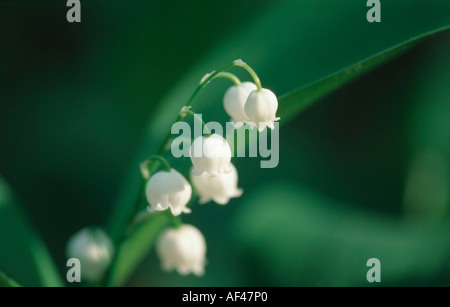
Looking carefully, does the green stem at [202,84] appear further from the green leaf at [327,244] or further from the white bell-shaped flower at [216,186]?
the green leaf at [327,244]

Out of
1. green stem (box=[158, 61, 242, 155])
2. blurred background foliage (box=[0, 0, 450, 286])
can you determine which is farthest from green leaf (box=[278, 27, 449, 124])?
blurred background foliage (box=[0, 0, 450, 286])

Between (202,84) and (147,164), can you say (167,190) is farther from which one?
(202,84)

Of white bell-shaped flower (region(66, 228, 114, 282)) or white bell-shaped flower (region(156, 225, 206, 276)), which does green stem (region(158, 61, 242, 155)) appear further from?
white bell-shaped flower (region(66, 228, 114, 282))

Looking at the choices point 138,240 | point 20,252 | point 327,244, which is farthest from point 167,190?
point 327,244

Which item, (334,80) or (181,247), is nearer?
(334,80)

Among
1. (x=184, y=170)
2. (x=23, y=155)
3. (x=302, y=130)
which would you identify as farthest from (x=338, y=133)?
(x=23, y=155)
